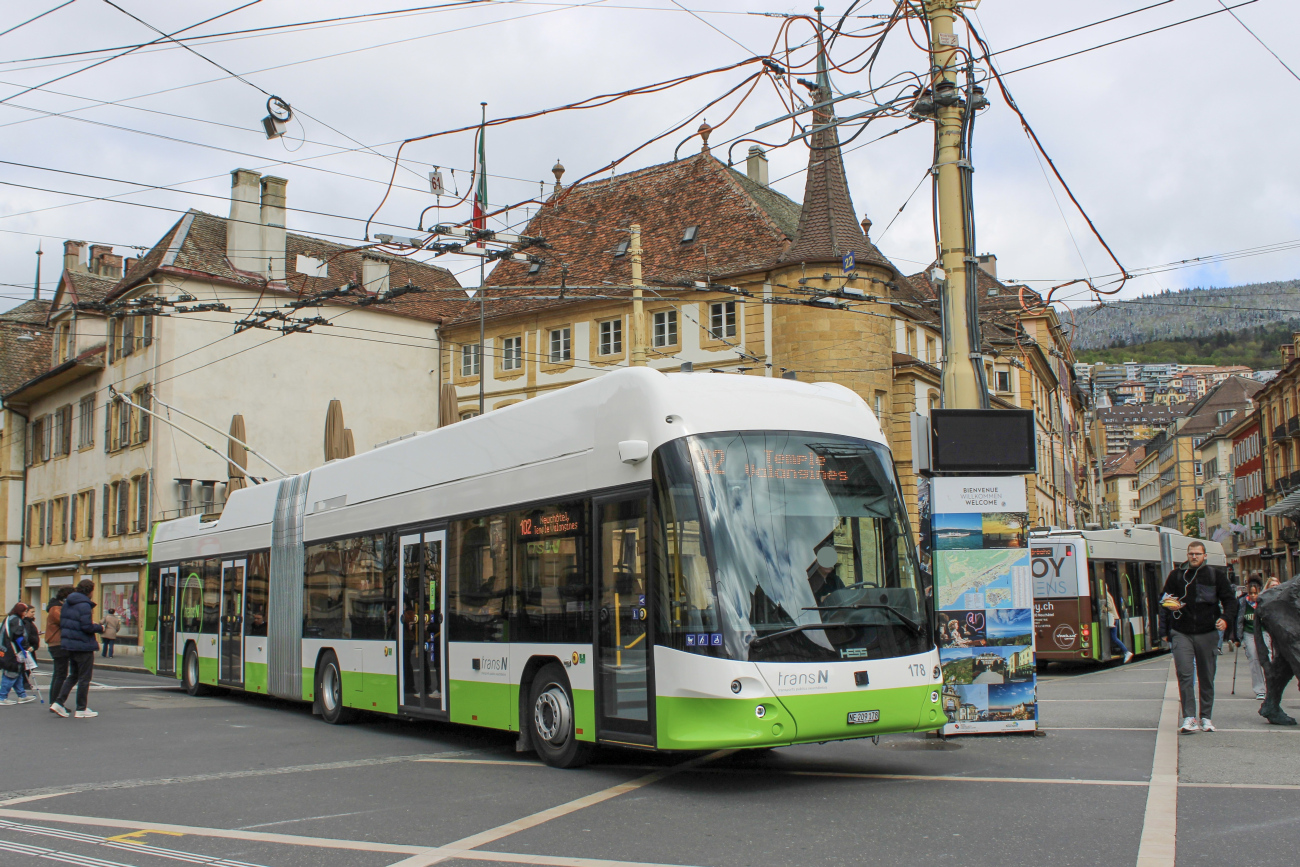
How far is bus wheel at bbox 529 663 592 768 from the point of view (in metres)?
10.1

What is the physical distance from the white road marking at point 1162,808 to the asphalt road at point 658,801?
0.10 feet

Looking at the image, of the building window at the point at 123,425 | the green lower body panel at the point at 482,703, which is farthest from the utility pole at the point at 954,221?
the building window at the point at 123,425

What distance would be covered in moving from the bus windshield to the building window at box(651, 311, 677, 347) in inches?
1102

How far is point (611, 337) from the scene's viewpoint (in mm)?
38750

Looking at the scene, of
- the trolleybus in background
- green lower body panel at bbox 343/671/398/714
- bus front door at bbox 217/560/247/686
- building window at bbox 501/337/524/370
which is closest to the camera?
green lower body panel at bbox 343/671/398/714

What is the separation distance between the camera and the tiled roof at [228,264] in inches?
1503

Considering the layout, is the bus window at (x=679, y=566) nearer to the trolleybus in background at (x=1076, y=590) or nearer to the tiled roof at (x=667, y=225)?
the trolleybus in background at (x=1076, y=590)

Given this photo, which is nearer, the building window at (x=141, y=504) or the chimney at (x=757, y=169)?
the building window at (x=141, y=504)

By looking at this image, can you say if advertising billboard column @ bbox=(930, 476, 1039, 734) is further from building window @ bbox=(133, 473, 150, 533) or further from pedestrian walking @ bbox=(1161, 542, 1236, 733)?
building window @ bbox=(133, 473, 150, 533)

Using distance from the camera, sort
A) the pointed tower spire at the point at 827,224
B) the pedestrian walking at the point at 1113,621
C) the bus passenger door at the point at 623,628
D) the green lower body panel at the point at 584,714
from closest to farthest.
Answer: the bus passenger door at the point at 623,628 < the green lower body panel at the point at 584,714 < the pedestrian walking at the point at 1113,621 < the pointed tower spire at the point at 827,224

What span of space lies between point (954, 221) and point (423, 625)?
6.83 m

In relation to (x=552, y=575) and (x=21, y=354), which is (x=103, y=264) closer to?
(x=21, y=354)

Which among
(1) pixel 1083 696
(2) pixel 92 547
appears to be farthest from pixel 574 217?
(1) pixel 1083 696

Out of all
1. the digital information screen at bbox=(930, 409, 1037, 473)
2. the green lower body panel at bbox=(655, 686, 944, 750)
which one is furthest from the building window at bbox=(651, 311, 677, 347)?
the green lower body panel at bbox=(655, 686, 944, 750)
